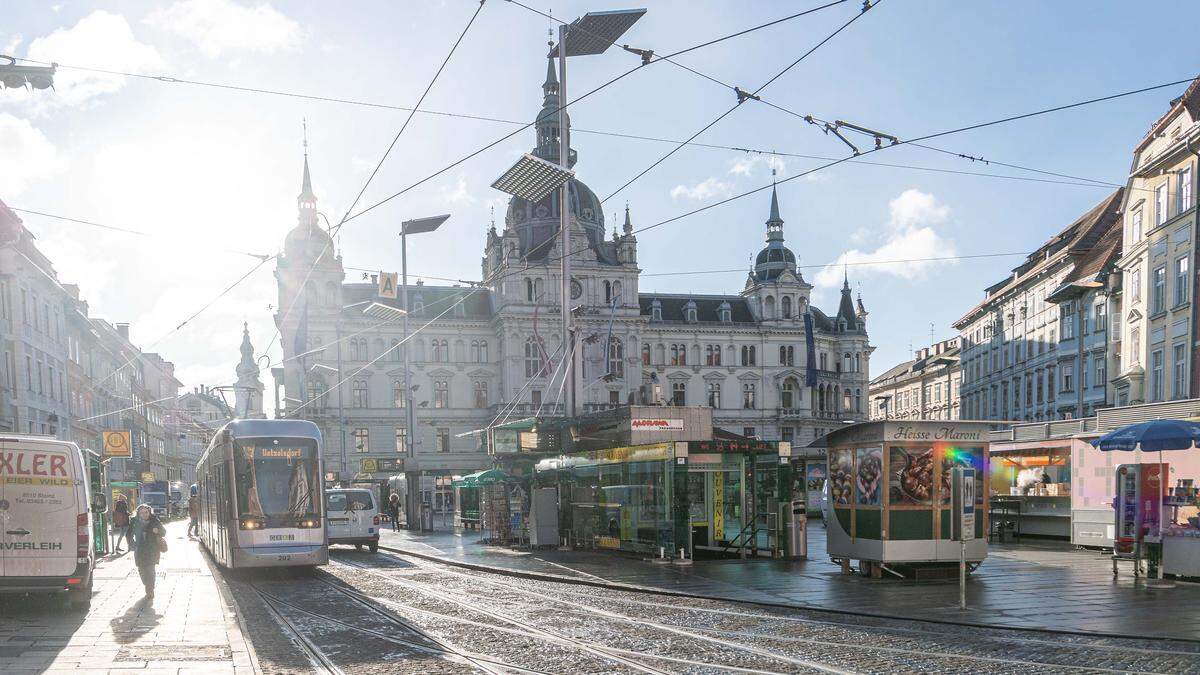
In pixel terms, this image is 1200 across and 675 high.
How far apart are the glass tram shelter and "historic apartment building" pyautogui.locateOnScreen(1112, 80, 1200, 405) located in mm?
18993

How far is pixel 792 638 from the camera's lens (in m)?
12.1

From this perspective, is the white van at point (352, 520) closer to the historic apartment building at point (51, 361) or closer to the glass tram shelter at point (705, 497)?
the glass tram shelter at point (705, 497)

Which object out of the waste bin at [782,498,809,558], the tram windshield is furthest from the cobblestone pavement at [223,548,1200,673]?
the waste bin at [782,498,809,558]

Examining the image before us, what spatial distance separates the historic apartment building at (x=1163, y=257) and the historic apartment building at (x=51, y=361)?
37817 millimetres

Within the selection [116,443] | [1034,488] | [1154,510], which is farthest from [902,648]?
[116,443]

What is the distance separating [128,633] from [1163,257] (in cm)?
3582

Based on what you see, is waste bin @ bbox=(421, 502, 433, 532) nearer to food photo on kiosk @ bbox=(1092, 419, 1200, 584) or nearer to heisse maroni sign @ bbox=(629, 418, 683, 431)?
heisse maroni sign @ bbox=(629, 418, 683, 431)

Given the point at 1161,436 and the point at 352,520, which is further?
the point at 352,520

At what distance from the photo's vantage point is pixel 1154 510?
18625 millimetres

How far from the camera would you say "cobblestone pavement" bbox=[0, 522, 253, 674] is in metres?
10.7

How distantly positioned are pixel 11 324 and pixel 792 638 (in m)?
41.9

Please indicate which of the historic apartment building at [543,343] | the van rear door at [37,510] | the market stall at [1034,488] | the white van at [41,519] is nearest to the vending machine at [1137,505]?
the market stall at [1034,488]

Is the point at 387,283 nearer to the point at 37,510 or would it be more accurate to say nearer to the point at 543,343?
Result: the point at 37,510

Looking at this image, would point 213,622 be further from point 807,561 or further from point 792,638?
point 807,561
